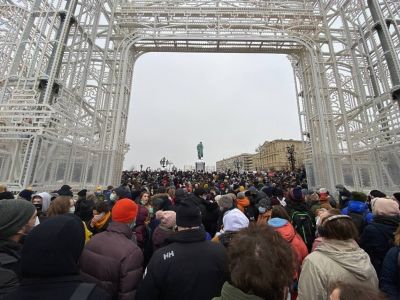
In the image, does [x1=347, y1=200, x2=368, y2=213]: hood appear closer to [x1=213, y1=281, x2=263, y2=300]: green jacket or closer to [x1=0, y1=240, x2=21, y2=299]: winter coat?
[x1=213, y1=281, x2=263, y2=300]: green jacket

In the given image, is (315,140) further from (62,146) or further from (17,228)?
(17,228)

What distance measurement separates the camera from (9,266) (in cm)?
171

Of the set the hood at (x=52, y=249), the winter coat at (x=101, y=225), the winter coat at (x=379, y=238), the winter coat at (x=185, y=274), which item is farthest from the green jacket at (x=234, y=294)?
the winter coat at (x=101, y=225)

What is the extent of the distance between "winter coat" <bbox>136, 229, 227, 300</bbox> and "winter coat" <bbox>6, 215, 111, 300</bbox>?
0.58 metres

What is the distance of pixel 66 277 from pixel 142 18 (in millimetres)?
19824

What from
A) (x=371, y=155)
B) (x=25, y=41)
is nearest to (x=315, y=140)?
(x=371, y=155)

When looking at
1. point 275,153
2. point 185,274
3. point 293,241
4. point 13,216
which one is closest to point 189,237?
point 185,274

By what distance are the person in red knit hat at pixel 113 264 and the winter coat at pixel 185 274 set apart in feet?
1.31

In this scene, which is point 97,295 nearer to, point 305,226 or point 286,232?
point 286,232

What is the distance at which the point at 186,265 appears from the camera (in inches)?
73.4

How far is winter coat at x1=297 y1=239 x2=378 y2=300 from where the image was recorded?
1948mm

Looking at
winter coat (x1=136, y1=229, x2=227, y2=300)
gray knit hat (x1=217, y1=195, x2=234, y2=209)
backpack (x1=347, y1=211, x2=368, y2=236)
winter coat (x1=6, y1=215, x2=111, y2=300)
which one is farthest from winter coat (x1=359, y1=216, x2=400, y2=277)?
winter coat (x1=6, y1=215, x2=111, y2=300)

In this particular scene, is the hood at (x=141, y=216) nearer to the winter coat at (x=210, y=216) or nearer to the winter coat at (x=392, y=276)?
the winter coat at (x=210, y=216)

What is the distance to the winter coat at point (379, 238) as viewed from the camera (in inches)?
107
